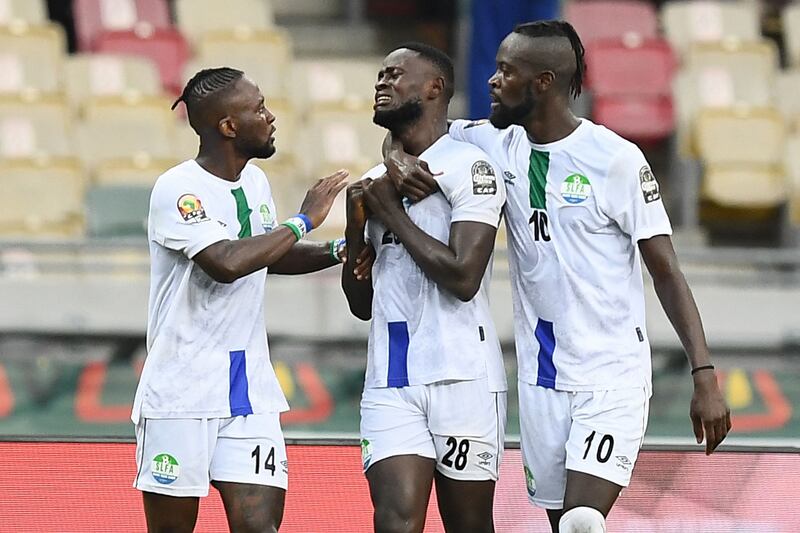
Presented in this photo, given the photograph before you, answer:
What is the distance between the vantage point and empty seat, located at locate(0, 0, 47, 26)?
1108cm

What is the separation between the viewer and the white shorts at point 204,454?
4223 mm

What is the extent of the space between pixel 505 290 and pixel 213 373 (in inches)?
178

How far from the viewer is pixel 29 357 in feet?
27.3

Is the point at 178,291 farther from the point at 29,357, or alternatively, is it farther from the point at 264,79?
the point at 264,79

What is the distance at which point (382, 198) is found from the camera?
4.24m

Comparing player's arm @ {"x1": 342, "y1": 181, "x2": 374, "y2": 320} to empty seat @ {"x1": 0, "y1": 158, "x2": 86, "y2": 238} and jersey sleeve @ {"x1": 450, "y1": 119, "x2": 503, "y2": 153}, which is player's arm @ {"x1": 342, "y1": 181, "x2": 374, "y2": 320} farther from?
empty seat @ {"x1": 0, "y1": 158, "x2": 86, "y2": 238}

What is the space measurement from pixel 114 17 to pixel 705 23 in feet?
15.2

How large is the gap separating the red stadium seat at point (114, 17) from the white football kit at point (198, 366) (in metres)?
7.39

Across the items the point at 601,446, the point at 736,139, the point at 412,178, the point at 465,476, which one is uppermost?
the point at 412,178

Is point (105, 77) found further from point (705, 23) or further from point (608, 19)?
point (705, 23)

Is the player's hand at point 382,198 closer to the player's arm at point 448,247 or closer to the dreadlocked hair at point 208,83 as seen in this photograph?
the player's arm at point 448,247

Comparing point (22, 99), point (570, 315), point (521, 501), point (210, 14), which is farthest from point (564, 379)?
point (210, 14)

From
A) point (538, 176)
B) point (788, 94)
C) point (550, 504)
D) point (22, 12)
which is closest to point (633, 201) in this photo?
point (538, 176)

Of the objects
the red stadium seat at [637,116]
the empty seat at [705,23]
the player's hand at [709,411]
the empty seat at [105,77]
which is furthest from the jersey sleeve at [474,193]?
the empty seat at [705,23]
